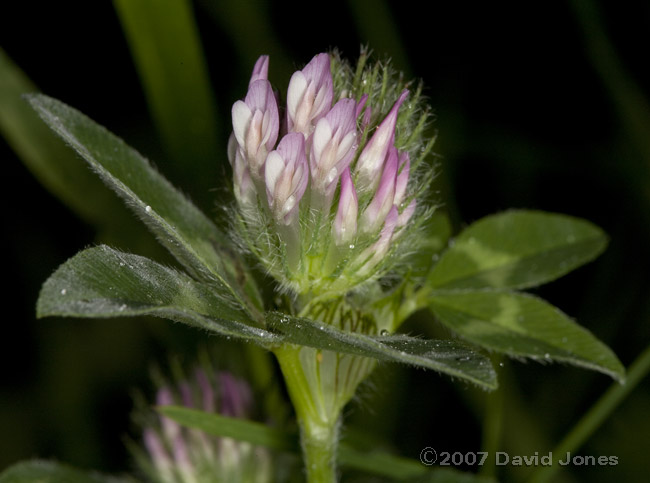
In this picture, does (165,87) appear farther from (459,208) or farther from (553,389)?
(553,389)

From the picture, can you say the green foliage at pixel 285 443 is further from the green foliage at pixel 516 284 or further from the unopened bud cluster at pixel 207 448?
the green foliage at pixel 516 284

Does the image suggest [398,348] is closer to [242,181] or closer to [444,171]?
[242,181]

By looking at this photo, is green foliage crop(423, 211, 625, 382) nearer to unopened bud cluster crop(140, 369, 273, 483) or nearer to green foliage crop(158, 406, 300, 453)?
green foliage crop(158, 406, 300, 453)

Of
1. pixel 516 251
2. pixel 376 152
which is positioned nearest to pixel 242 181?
pixel 376 152

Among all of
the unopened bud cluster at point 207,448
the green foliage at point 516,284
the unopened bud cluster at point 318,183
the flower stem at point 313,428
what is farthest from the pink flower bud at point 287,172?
the unopened bud cluster at point 207,448

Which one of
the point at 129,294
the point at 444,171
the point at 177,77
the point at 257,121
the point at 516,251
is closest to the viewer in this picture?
the point at 129,294
